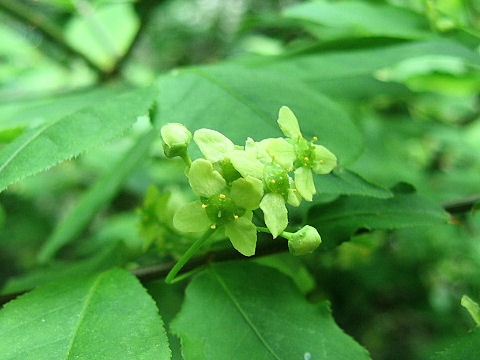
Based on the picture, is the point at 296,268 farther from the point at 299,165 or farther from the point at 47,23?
the point at 47,23

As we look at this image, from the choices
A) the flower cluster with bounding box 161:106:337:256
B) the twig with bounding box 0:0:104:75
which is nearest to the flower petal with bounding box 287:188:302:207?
the flower cluster with bounding box 161:106:337:256

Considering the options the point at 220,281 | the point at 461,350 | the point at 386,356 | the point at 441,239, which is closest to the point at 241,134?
the point at 220,281

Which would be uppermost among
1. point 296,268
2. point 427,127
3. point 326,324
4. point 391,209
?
point 391,209

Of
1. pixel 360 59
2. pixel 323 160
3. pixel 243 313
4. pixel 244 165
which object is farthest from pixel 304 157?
pixel 360 59

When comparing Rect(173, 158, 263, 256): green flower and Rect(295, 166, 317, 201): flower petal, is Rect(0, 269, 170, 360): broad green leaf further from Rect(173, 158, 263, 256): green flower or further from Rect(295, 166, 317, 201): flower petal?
Rect(295, 166, 317, 201): flower petal

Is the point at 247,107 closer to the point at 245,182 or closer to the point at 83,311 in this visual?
the point at 245,182

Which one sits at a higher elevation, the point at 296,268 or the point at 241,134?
the point at 241,134
